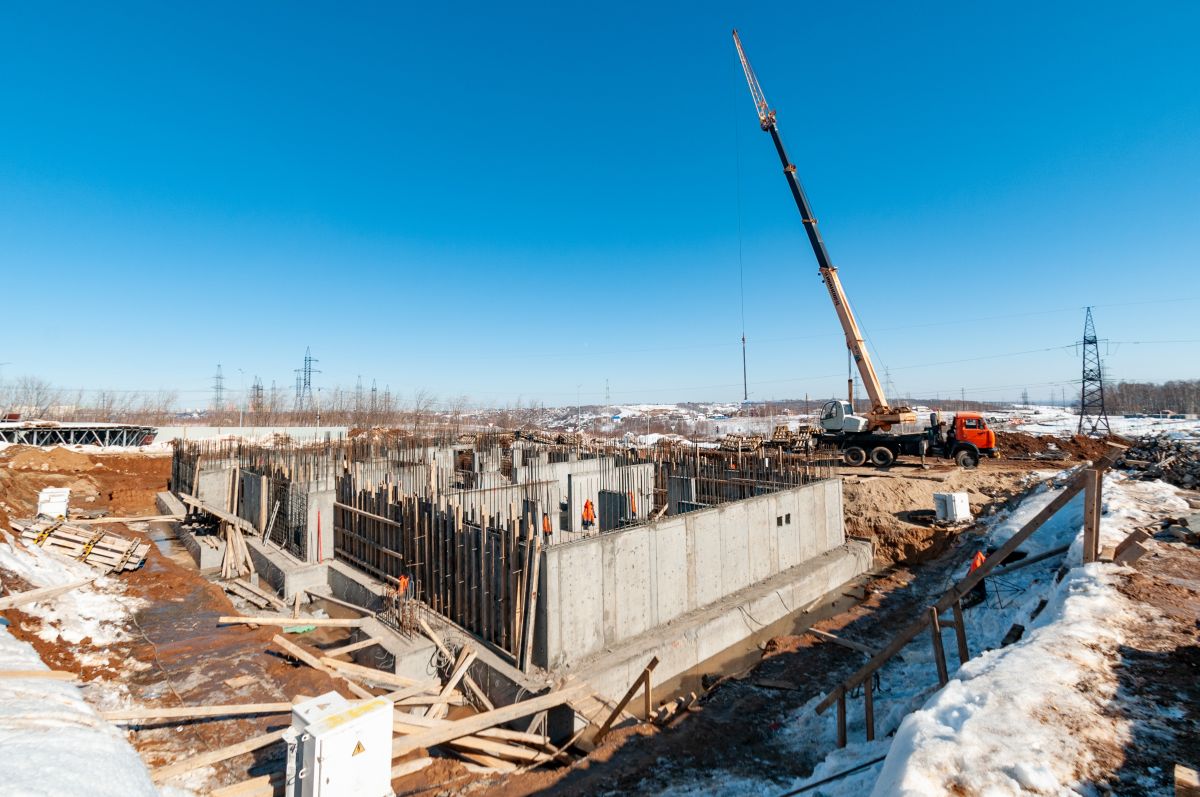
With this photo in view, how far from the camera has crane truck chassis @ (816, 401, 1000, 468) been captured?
77.1 ft

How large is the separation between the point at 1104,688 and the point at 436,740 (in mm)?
5997

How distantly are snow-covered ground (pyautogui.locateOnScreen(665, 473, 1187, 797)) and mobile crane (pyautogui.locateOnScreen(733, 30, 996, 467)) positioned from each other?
17.3 metres

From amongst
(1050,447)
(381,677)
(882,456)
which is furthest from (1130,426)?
(381,677)

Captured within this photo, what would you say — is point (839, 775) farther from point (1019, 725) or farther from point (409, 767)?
point (409, 767)

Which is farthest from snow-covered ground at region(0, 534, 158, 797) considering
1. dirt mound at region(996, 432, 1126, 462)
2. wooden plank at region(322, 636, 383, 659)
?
dirt mound at region(996, 432, 1126, 462)

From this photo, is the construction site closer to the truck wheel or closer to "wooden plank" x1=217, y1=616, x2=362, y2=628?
"wooden plank" x1=217, y1=616, x2=362, y2=628

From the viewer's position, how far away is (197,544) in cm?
1348

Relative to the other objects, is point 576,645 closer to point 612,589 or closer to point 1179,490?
point 612,589

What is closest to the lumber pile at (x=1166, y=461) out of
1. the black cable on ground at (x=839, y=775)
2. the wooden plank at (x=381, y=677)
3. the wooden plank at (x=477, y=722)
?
the black cable on ground at (x=839, y=775)

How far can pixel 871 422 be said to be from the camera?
24.4 m

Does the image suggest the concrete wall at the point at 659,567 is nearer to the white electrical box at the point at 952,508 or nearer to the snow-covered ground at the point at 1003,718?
the snow-covered ground at the point at 1003,718

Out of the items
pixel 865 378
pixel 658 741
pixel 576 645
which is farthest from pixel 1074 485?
pixel 865 378

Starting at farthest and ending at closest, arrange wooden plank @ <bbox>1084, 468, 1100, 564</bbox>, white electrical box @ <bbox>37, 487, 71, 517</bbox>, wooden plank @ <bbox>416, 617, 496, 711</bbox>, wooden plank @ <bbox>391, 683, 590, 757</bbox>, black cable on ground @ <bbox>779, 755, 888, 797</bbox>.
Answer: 1. white electrical box @ <bbox>37, 487, 71, 517</bbox>
2. wooden plank @ <bbox>416, 617, 496, 711</bbox>
3. wooden plank @ <bbox>1084, 468, 1100, 564</bbox>
4. wooden plank @ <bbox>391, 683, 590, 757</bbox>
5. black cable on ground @ <bbox>779, 755, 888, 797</bbox>

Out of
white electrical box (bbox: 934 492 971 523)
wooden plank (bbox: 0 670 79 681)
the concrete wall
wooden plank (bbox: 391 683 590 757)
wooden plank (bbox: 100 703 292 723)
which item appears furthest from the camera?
white electrical box (bbox: 934 492 971 523)
